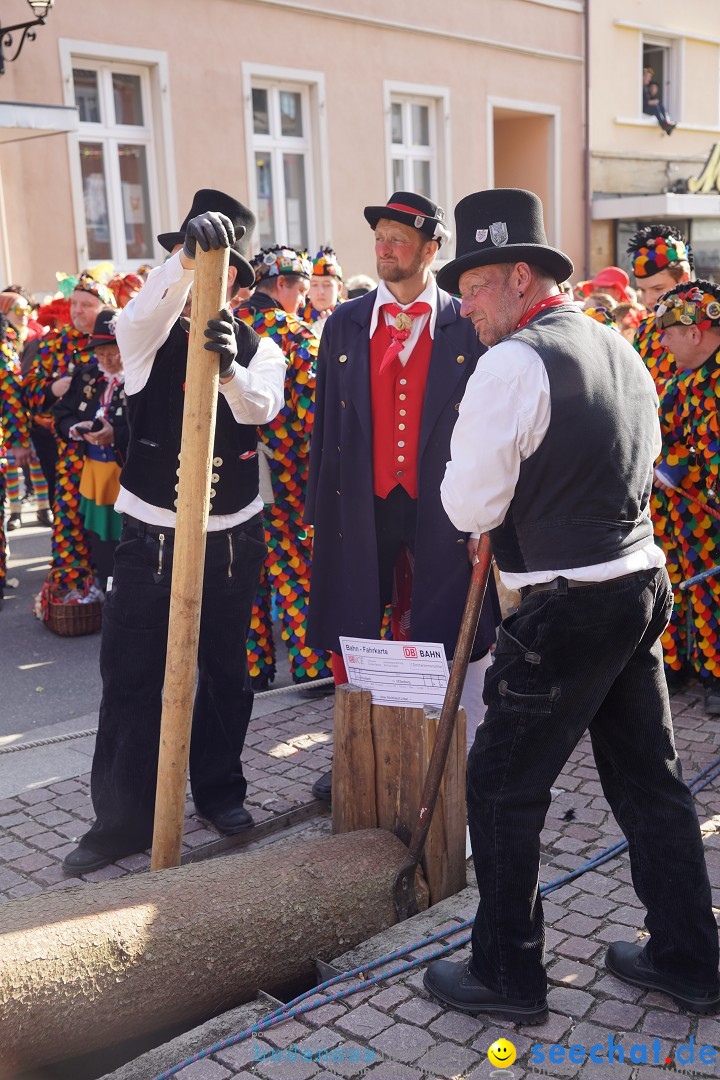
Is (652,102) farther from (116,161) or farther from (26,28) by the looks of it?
(26,28)

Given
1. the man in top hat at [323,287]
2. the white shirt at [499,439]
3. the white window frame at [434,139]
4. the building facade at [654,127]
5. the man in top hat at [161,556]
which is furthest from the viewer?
the building facade at [654,127]

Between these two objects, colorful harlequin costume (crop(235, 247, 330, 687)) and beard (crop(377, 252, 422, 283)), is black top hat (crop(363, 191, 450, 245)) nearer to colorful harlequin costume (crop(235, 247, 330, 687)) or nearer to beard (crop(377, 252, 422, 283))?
beard (crop(377, 252, 422, 283))

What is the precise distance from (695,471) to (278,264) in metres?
2.27

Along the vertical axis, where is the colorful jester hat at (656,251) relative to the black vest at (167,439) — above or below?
above

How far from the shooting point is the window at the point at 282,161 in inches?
576

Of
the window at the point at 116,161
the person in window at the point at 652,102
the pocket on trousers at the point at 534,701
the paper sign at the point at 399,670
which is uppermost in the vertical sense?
the person in window at the point at 652,102

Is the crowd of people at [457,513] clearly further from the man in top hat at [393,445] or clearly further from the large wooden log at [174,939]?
the large wooden log at [174,939]

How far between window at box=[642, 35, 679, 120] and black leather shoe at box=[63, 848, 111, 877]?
20.3 m

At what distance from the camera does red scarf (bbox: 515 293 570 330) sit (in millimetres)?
2816

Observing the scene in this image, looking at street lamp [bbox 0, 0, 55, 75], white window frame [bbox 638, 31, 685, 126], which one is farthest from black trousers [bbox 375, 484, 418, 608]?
white window frame [bbox 638, 31, 685, 126]

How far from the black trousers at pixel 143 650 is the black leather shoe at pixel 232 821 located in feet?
0.84

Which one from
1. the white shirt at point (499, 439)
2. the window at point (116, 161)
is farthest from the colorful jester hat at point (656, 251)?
the window at point (116, 161)

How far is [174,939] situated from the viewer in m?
2.96

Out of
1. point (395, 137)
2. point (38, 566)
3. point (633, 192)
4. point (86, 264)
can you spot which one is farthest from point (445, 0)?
point (38, 566)
